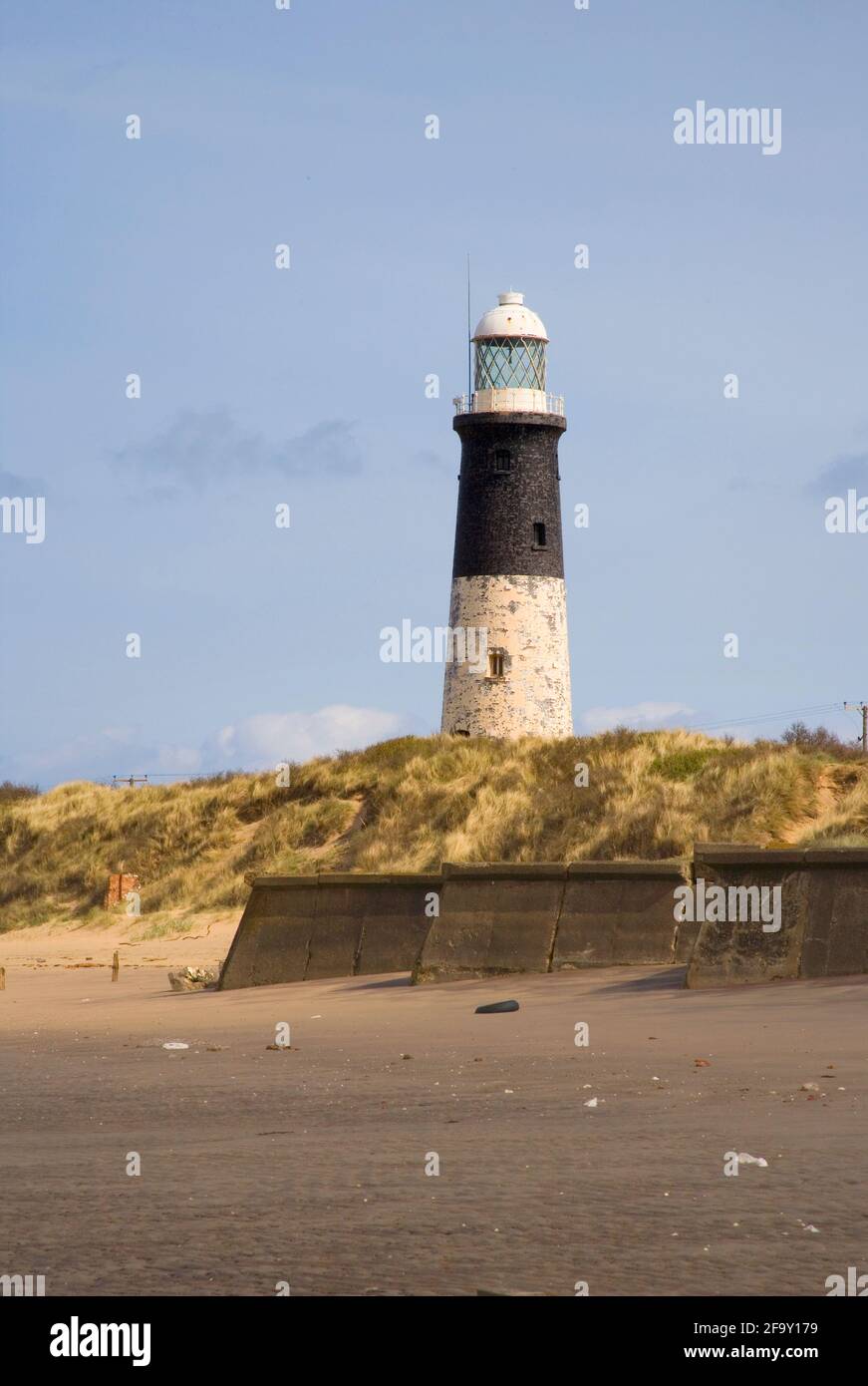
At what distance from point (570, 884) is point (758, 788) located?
47.9 ft

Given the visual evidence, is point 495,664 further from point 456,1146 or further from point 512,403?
point 456,1146

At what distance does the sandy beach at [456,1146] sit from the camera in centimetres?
628

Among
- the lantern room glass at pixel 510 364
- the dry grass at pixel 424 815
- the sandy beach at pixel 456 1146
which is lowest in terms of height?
the sandy beach at pixel 456 1146

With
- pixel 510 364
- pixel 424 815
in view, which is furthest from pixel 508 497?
pixel 424 815

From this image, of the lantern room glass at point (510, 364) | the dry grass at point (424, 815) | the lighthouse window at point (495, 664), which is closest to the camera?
the dry grass at point (424, 815)

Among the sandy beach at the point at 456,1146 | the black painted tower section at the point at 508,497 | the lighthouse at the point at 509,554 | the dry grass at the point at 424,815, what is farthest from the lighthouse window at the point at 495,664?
the sandy beach at the point at 456,1146

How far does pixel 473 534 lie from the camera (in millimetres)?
44781

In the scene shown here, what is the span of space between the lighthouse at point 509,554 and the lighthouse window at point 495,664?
24mm

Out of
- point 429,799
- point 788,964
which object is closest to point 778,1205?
point 788,964

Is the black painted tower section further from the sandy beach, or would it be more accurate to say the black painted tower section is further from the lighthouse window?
the sandy beach

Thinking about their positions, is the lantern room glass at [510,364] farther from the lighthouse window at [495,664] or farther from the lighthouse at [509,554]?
the lighthouse window at [495,664]

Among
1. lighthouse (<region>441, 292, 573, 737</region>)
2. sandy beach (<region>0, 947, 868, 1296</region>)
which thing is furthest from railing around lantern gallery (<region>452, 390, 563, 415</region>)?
sandy beach (<region>0, 947, 868, 1296</region>)

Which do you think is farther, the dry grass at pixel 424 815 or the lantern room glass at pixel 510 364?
the lantern room glass at pixel 510 364
